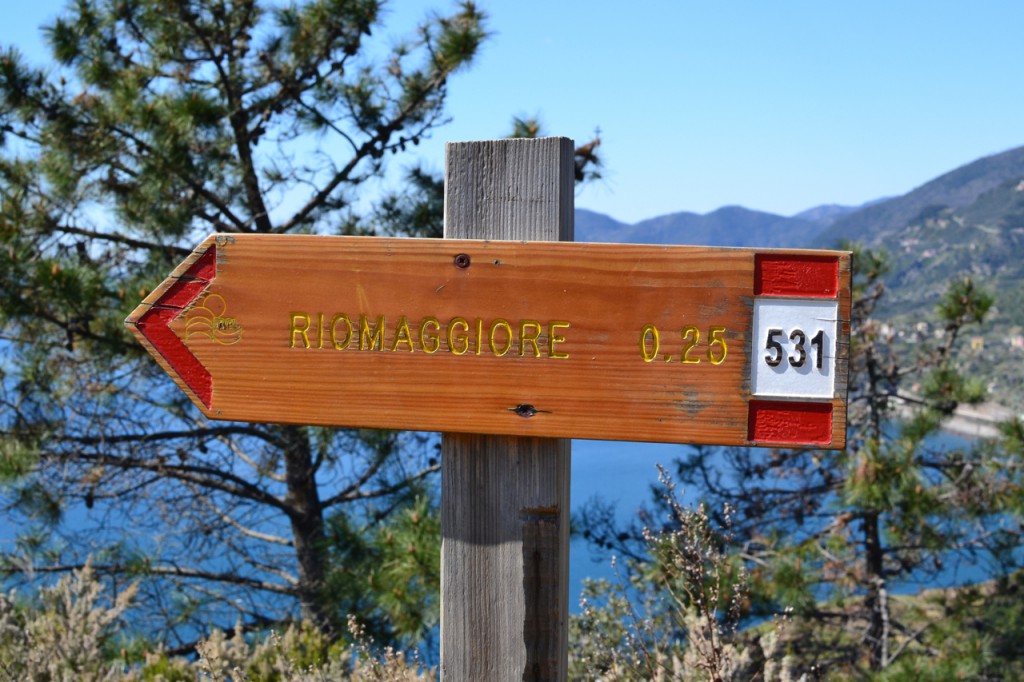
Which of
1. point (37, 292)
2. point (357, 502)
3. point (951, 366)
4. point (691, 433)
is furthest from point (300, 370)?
point (951, 366)

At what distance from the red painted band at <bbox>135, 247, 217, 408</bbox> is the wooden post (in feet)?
1.10

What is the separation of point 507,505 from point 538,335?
0.24m

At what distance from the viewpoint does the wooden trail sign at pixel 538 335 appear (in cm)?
107

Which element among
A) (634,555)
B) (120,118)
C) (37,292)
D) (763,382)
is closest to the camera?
(763,382)

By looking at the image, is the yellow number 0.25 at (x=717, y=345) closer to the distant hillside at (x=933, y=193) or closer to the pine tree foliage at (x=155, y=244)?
the pine tree foliage at (x=155, y=244)

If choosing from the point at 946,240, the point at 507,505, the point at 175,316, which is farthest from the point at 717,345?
the point at 946,240

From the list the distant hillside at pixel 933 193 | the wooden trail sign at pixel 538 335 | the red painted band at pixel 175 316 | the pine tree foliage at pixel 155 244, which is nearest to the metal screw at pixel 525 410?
the wooden trail sign at pixel 538 335

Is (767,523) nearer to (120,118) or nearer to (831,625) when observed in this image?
(831,625)

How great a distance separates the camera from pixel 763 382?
42.3 inches

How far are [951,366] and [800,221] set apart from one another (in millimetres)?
47506

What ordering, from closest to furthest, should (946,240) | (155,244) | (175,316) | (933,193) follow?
(175,316) < (155,244) < (946,240) < (933,193)

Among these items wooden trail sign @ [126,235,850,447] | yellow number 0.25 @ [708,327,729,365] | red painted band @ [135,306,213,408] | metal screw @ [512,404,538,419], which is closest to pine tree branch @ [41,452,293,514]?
red painted band @ [135,306,213,408]

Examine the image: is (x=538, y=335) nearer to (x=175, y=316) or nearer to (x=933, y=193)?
(x=175, y=316)

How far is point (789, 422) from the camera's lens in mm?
1075
